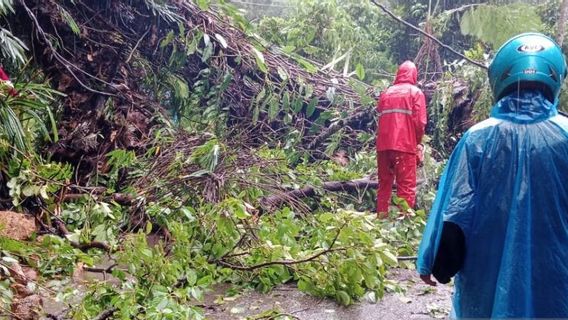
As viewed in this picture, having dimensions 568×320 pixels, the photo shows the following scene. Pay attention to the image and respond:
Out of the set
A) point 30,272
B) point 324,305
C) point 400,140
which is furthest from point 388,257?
point 400,140

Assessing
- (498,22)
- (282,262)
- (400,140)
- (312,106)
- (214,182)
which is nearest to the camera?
(282,262)

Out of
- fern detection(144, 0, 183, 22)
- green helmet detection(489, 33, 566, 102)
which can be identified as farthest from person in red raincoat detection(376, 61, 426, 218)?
green helmet detection(489, 33, 566, 102)

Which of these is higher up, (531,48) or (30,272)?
(531,48)

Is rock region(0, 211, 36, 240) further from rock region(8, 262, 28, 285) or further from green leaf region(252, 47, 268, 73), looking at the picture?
green leaf region(252, 47, 268, 73)

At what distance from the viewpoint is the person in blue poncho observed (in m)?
1.68

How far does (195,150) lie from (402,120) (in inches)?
80.9

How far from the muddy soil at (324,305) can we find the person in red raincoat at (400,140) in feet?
5.89

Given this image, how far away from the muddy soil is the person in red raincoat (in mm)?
1795

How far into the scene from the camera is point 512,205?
171 centimetres

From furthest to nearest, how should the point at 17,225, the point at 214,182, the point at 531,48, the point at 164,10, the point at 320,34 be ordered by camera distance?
the point at 320,34
the point at 164,10
the point at 214,182
the point at 17,225
the point at 531,48

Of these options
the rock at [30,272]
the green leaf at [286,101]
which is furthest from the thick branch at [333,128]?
the rock at [30,272]

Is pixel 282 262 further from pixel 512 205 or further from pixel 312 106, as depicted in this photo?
pixel 312 106

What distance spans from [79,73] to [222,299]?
11.7 feet

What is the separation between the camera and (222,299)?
137 inches
